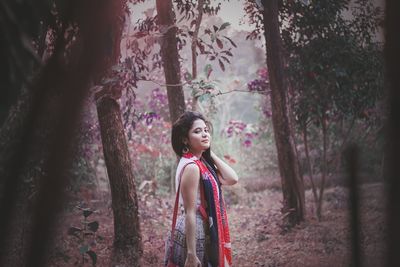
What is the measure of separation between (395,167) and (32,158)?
2714 millimetres

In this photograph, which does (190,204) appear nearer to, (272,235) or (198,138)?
(198,138)

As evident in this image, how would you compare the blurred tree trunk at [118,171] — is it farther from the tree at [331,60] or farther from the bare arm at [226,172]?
the tree at [331,60]

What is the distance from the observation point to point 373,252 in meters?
3.71

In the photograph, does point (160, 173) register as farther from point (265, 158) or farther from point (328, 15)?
point (328, 15)

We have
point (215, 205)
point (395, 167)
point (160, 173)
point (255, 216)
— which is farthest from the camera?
A: point (160, 173)

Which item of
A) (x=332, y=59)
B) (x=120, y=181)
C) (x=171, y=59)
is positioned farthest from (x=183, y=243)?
(x=332, y=59)

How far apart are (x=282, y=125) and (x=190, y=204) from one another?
2.62 m

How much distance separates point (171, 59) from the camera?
159 inches

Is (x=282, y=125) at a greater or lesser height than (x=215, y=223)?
greater

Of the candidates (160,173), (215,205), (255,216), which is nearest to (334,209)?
(255,216)

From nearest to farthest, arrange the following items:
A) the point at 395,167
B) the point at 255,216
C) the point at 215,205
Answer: the point at 395,167 < the point at 215,205 < the point at 255,216

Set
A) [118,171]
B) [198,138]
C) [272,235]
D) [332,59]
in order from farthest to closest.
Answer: [272,235] < [332,59] < [118,171] < [198,138]

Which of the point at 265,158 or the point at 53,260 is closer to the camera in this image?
the point at 53,260

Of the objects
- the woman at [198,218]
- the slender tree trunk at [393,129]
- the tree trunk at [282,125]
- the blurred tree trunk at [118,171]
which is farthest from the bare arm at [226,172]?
the tree trunk at [282,125]
